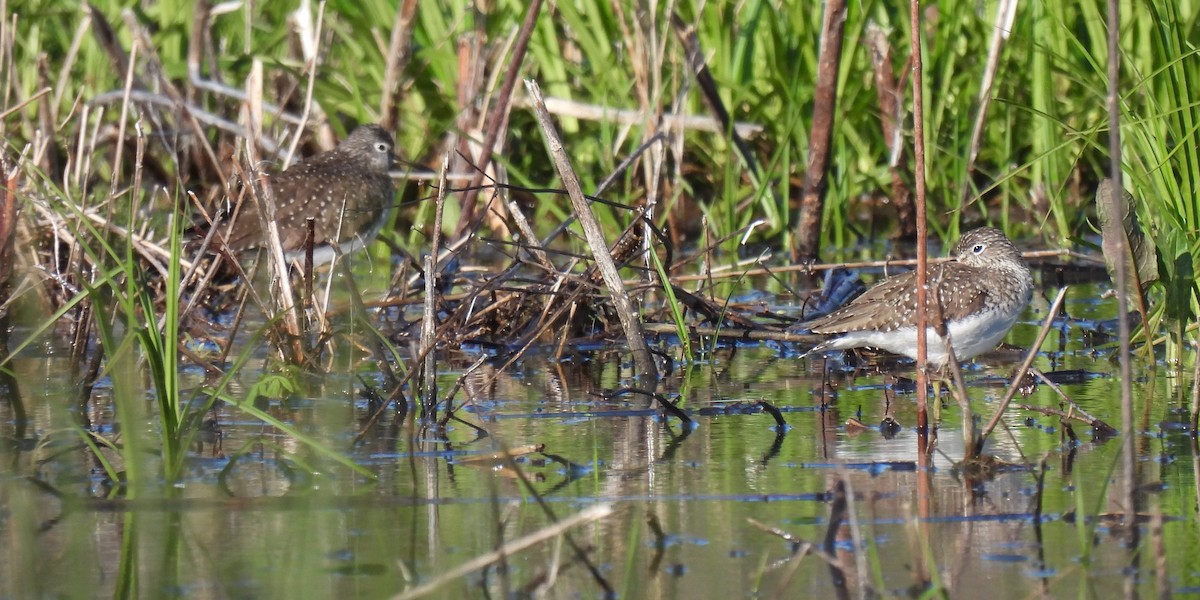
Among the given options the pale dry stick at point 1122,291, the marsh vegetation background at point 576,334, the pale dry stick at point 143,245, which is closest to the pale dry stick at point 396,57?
the marsh vegetation background at point 576,334

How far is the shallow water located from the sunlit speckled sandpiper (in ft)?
1.73

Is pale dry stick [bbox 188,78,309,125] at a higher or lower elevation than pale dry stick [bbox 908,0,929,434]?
higher

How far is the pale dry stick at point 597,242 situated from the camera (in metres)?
5.50

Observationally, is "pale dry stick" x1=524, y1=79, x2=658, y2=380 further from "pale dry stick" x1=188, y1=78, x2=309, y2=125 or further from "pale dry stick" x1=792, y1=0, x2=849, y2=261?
"pale dry stick" x1=188, y1=78, x2=309, y2=125

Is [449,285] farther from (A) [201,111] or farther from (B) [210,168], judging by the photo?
(B) [210,168]

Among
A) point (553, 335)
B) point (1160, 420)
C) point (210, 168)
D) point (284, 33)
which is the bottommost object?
point (1160, 420)

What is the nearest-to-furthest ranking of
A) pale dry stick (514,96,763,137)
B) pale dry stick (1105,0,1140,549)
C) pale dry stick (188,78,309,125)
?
pale dry stick (1105,0,1140,549), pale dry stick (514,96,763,137), pale dry stick (188,78,309,125)

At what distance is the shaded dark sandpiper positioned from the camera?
793 cm

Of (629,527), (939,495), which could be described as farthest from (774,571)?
(939,495)

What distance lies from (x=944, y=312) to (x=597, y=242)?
56.3 inches

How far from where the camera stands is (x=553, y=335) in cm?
662

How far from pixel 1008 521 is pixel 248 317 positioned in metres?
4.62

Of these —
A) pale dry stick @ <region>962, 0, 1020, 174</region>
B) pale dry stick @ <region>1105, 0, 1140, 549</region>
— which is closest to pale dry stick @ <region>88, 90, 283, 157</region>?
pale dry stick @ <region>962, 0, 1020, 174</region>

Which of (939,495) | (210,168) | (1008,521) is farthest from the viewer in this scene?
(210,168)
